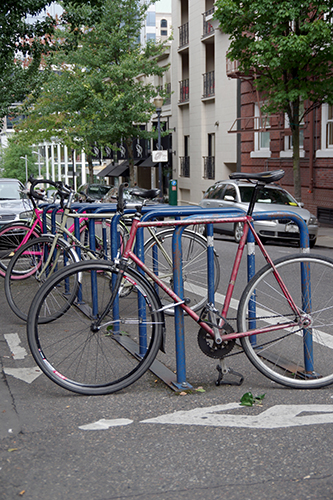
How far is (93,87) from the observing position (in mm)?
35656

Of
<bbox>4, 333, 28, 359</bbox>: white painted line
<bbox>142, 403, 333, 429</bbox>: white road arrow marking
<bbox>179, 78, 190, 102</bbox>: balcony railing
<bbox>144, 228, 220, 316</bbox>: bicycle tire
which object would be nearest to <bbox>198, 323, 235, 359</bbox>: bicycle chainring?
<bbox>142, 403, 333, 429</bbox>: white road arrow marking

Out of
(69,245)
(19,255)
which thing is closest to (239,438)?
(69,245)

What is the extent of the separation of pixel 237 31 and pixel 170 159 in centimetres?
2266

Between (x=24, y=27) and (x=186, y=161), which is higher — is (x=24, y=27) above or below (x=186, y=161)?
above

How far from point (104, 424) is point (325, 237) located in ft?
50.9

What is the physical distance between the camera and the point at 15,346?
5.76 meters

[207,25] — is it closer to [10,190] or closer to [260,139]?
[260,139]

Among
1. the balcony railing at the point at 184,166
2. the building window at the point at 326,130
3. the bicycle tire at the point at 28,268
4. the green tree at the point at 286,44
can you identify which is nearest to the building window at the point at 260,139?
the building window at the point at 326,130

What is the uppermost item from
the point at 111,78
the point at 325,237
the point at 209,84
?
the point at 111,78

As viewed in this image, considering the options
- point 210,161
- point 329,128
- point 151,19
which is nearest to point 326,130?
point 329,128

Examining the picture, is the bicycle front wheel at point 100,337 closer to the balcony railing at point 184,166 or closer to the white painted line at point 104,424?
the white painted line at point 104,424

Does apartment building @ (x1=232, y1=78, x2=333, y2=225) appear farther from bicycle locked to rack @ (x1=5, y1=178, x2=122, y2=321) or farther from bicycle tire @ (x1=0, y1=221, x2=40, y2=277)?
bicycle locked to rack @ (x1=5, y1=178, x2=122, y2=321)

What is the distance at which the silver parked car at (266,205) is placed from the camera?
50.0 ft

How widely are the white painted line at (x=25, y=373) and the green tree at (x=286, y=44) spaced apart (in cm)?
1447
